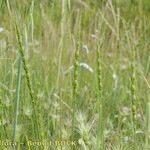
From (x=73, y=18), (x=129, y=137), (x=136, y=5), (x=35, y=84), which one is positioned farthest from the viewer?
(x=136, y=5)

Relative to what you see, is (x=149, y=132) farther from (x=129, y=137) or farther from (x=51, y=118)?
(x=51, y=118)

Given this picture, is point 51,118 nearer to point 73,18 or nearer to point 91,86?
point 91,86

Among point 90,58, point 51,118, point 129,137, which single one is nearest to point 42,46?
point 90,58

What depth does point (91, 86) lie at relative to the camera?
2.49 metres

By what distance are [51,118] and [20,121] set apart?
0.11 meters

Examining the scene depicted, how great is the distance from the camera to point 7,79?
221cm

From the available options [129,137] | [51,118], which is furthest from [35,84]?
[129,137]

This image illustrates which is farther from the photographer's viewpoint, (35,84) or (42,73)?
(42,73)

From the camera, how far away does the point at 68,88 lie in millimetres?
2424

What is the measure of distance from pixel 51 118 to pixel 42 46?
116 centimetres

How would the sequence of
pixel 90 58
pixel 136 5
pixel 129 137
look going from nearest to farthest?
pixel 129 137 → pixel 90 58 → pixel 136 5

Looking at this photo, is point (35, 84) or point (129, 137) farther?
point (35, 84)

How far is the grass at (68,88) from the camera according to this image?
148 centimetres

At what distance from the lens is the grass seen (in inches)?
58.3
